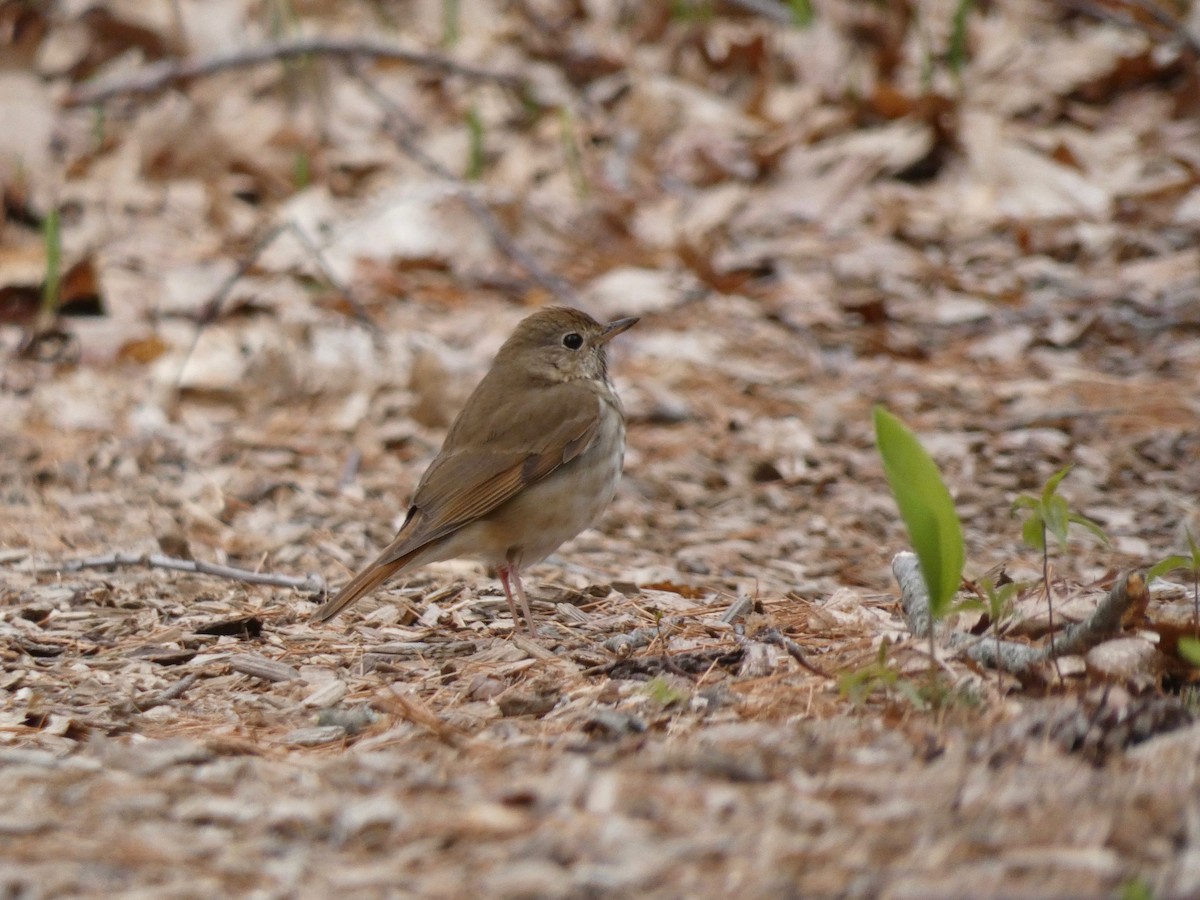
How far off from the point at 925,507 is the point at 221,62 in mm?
7068

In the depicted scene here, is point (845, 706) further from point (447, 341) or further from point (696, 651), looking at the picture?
point (447, 341)

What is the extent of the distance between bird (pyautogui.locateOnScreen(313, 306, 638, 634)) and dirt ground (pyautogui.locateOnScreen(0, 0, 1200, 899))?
0.56 feet

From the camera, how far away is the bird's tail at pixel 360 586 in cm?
371

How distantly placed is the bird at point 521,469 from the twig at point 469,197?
7.97 feet

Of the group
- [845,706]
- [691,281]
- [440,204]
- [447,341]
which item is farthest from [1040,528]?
[440,204]

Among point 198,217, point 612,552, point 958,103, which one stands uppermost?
point 958,103

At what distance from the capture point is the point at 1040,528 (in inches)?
109

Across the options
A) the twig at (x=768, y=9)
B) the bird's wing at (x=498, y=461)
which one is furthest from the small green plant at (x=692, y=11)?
the bird's wing at (x=498, y=461)

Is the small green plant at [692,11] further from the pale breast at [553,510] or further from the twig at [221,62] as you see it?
the pale breast at [553,510]

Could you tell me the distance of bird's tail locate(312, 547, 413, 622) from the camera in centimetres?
371

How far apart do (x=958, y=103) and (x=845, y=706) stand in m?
6.68

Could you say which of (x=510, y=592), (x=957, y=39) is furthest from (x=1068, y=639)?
(x=957, y=39)

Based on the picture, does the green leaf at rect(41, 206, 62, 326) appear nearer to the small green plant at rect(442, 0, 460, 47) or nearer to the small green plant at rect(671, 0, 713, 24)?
the small green plant at rect(442, 0, 460, 47)

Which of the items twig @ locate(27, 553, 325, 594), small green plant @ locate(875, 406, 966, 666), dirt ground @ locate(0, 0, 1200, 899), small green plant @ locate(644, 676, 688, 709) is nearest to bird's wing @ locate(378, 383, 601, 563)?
dirt ground @ locate(0, 0, 1200, 899)
